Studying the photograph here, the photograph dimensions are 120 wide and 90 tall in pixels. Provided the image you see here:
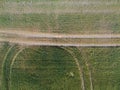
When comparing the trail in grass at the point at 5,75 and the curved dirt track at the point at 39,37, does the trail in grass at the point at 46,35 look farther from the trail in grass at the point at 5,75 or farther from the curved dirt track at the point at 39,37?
the trail in grass at the point at 5,75

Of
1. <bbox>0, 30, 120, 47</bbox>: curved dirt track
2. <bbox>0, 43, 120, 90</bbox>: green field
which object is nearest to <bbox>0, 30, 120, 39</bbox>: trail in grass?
<bbox>0, 30, 120, 47</bbox>: curved dirt track

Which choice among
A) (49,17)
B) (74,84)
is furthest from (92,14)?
(74,84)

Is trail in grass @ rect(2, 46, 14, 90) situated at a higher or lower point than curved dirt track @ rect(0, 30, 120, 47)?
lower

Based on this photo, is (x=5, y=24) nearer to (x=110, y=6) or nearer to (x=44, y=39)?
(x=44, y=39)

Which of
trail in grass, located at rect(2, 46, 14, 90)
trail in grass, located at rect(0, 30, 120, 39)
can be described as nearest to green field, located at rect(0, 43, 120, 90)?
trail in grass, located at rect(2, 46, 14, 90)

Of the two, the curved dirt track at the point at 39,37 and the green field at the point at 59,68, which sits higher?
the curved dirt track at the point at 39,37

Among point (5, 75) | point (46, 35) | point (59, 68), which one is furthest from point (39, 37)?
point (5, 75)

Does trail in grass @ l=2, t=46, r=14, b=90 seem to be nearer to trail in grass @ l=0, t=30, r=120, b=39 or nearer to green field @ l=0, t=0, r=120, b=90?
green field @ l=0, t=0, r=120, b=90

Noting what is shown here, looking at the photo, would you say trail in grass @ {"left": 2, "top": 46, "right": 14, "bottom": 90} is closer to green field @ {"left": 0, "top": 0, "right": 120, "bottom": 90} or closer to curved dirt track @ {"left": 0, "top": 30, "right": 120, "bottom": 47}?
green field @ {"left": 0, "top": 0, "right": 120, "bottom": 90}

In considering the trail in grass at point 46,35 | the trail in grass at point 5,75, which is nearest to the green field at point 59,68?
the trail in grass at point 5,75
